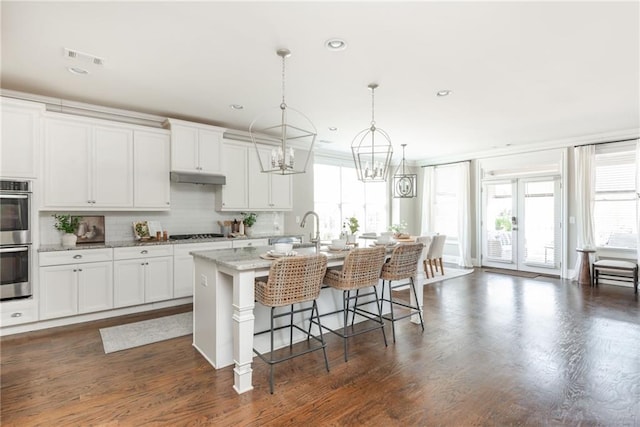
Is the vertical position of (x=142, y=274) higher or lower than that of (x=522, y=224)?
lower

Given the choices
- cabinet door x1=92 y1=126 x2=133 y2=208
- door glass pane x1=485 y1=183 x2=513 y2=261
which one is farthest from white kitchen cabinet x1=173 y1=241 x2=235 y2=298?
door glass pane x1=485 y1=183 x2=513 y2=261

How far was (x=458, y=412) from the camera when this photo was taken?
222 centimetres

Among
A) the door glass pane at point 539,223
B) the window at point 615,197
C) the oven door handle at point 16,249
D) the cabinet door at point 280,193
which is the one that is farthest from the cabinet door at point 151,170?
the window at point 615,197

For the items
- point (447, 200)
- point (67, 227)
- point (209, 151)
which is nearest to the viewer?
point (67, 227)

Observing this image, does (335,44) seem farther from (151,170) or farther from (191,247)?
(191,247)

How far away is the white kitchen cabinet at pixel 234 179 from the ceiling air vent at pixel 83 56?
87.1 inches

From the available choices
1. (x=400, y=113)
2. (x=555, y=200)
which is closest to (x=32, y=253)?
(x=400, y=113)

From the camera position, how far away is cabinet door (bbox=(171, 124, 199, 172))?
15.4 ft

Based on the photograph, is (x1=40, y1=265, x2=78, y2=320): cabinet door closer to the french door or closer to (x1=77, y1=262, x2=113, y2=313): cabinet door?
(x1=77, y1=262, x2=113, y2=313): cabinet door

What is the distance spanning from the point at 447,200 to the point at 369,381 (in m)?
6.73

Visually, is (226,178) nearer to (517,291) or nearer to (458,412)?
(458,412)

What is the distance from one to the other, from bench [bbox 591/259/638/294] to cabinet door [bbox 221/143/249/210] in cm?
618

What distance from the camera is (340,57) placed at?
3.05 meters

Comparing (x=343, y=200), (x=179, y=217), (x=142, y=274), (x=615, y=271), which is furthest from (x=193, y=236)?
(x=615, y=271)
